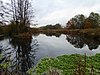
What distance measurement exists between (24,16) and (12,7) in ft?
10.1

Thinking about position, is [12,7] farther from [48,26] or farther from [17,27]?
[48,26]

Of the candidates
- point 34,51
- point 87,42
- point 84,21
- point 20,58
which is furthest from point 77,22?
point 20,58

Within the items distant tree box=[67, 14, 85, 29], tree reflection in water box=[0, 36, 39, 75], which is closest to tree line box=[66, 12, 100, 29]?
distant tree box=[67, 14, 85, 29]

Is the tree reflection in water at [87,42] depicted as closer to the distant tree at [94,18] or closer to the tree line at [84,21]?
the tree line at [84,21]

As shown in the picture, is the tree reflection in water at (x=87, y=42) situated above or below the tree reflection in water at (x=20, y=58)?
below

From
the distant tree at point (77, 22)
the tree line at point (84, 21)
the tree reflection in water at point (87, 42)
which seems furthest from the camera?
the distant tree at point (77, 22)

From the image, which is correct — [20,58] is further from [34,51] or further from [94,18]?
[94,18]

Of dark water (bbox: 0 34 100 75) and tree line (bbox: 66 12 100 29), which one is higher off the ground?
tree line (bbox: 66 12 100 29)

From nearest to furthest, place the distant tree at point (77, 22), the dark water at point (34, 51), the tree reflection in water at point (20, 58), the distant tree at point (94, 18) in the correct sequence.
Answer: the tree reflection in water at point (20, 58) → the dark water at point (34, 51) → the distant tree at point (94, 18) → the distant tree at point (77, 22)

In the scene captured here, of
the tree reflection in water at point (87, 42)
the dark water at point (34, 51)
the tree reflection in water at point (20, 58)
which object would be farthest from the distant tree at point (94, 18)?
the tree reflection in water at point (20, 58)

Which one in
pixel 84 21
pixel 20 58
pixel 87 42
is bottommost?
pixel 87 42

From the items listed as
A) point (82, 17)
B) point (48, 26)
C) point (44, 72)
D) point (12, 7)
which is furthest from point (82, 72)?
point (48, 26)

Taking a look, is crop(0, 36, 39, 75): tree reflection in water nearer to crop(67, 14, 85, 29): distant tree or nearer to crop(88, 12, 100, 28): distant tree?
crop(88, 12, 100, 28): distant tree

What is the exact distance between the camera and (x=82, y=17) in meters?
74.4
